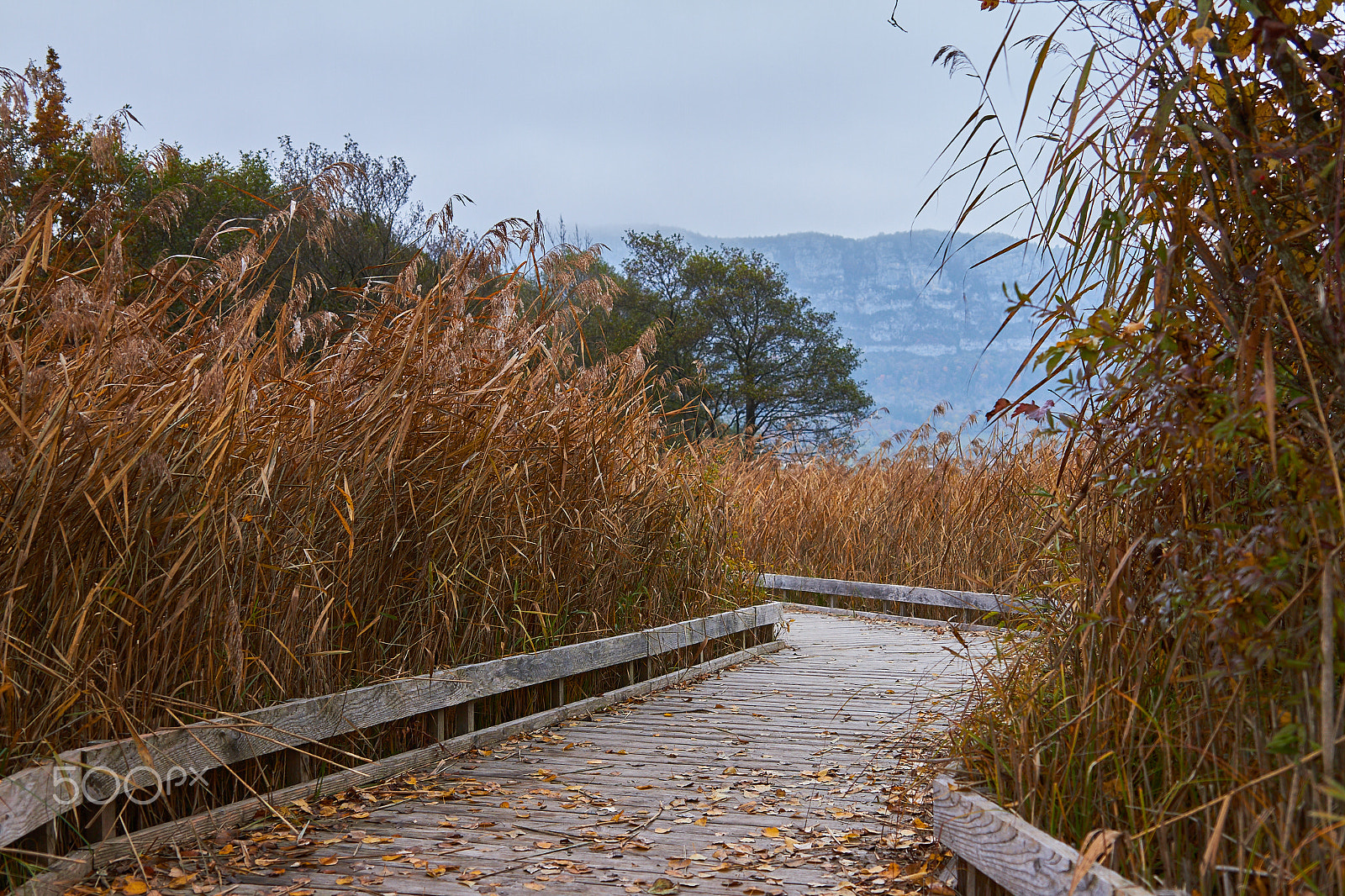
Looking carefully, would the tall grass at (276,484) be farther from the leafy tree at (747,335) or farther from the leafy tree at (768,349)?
the leafy tree at (768,349)

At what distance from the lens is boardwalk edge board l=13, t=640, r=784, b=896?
9.27 feet

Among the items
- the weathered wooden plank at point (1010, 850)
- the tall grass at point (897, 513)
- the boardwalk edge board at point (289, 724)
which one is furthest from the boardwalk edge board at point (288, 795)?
the tall grass at point (897, 513)

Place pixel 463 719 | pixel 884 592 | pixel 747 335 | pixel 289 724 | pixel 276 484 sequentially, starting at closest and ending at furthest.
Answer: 1. pixel 289 724
2. pixel 276 484
3. pixel 463 719
4. pixel 884 592
5. pixel 747 335

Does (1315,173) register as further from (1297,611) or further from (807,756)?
(807,756)

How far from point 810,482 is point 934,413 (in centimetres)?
215

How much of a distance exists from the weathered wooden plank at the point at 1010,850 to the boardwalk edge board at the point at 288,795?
7.03 feet

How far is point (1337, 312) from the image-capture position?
214cm

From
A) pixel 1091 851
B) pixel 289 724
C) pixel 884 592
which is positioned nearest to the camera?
pixel 1091 851

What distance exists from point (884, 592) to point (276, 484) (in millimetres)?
7692

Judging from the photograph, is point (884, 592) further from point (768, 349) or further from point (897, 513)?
point (768, 349)

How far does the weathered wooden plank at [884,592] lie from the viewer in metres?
9.35

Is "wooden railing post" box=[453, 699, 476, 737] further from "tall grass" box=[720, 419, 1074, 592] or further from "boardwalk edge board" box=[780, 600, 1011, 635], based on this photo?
"boardwalk edge board" box=[780, 600, 1011, 635]

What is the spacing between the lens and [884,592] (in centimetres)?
1035

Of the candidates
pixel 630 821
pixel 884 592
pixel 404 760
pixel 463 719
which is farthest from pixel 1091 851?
pixel 884 592
